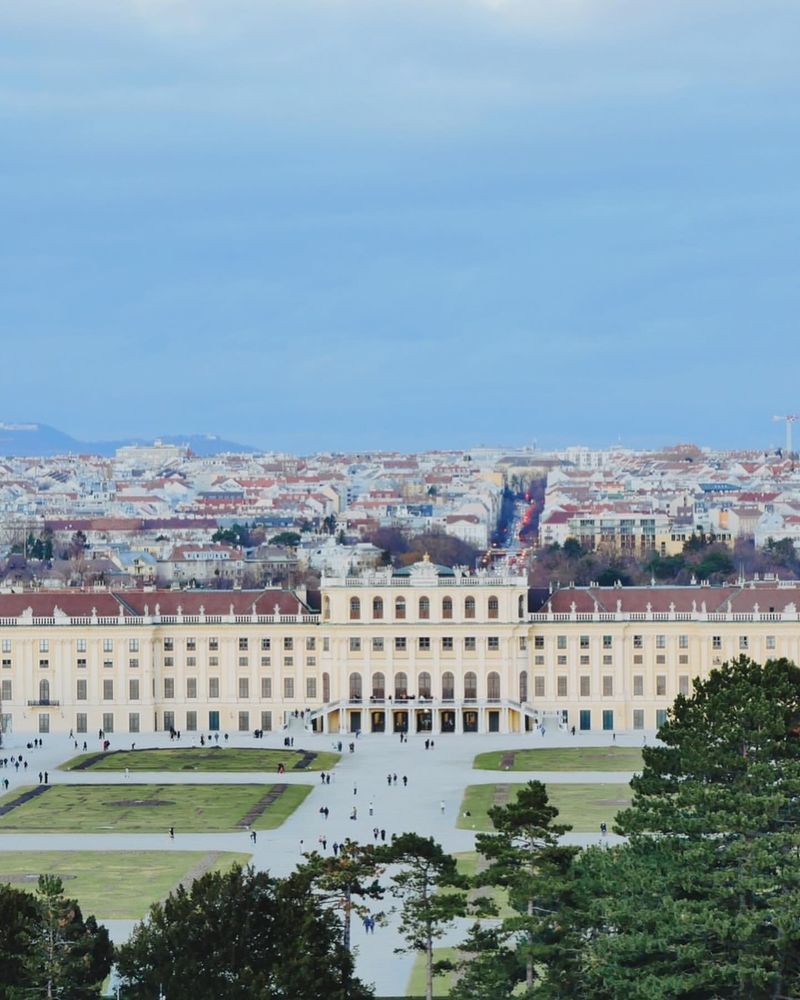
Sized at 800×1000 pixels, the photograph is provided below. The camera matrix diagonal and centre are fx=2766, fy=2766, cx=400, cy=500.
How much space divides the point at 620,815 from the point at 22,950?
450 inches

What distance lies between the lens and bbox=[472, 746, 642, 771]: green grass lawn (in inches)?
3720

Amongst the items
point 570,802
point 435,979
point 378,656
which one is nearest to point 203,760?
point 378,656

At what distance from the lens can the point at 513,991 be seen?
53844mm

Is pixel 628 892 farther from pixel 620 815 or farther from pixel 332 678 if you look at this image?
pixel 332 678

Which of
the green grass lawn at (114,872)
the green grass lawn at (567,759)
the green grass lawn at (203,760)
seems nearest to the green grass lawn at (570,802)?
the green grass lawn at (567,759)

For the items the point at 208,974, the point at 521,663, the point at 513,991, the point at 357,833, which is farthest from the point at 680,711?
the point at 521,663

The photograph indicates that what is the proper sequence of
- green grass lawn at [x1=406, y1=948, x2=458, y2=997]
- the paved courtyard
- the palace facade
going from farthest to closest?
the palace facade < the paved courtyard < green grass lawn at [x1=406, y1=948, x2=458, y2=997]

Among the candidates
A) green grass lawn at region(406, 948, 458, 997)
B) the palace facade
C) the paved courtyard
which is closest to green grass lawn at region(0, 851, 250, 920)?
the paved courtyard

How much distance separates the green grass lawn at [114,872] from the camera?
2623 inches

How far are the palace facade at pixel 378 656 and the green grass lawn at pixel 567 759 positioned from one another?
8.92 meters

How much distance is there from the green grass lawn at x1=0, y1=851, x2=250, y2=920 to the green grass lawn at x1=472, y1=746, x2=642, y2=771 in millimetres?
21912

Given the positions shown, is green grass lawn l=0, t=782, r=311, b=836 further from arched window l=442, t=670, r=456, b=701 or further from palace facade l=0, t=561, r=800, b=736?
arched window l=442, t=670, r=456, b=701

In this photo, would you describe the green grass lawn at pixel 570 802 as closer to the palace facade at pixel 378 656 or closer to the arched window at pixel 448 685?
the arched window at pixel 448 685

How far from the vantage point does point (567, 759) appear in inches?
3829
